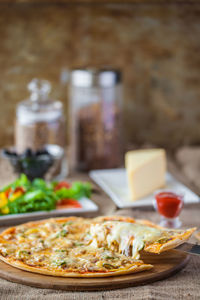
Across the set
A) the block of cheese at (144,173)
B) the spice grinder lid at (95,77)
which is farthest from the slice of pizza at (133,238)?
the spice grinder lid at (95,77)

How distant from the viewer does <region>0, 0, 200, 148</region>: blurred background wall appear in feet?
10.4

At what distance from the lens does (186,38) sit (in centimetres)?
328

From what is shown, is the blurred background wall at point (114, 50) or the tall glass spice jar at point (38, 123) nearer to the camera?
the tall glass spice jar at point (38, 123)

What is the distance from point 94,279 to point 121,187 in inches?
38.9

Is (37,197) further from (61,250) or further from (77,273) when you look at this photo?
(77,273)

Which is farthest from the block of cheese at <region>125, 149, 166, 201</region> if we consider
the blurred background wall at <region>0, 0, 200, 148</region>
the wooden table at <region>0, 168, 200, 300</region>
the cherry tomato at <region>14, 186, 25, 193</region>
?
the blurred background wall at <region>0, 0, 200, 148</region>

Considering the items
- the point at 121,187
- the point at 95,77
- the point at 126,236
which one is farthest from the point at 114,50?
the point at 126,236

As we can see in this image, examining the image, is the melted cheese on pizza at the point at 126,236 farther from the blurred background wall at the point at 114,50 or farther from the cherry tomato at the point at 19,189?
the blurred background wall at the point at 114,50

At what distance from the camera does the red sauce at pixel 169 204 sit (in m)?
1.98

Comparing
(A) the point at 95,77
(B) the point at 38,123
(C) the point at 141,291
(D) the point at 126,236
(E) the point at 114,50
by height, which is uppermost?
(E) the point at 114,50

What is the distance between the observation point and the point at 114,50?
10.7 feet

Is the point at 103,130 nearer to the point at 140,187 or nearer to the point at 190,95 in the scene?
the point at 140,187

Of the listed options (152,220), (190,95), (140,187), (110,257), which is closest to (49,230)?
(110,257)

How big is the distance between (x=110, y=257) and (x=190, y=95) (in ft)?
6.57
